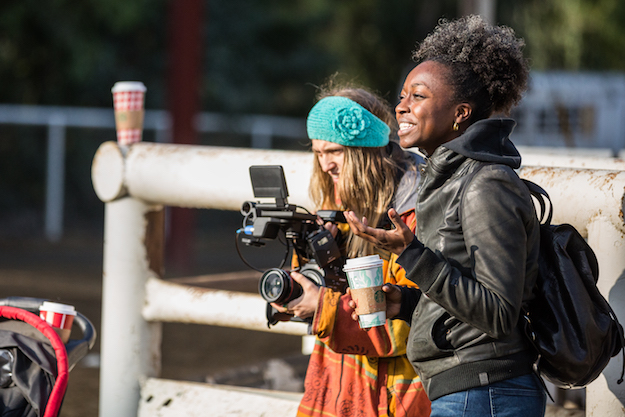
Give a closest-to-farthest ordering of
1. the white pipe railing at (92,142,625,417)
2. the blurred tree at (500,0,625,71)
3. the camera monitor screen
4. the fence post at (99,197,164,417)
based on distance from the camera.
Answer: the camera monitor screen, the white pipe railing at (92,142,625,417), the fence post at (99,197,164,417), the blurred tree at (500,0,625,71)

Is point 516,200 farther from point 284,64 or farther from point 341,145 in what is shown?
point 284,64

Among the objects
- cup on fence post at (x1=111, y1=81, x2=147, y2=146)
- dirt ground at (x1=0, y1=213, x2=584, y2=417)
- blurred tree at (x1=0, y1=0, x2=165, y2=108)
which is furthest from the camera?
blurred tree at (x1=0, y1=0, x2=165, y2=108)

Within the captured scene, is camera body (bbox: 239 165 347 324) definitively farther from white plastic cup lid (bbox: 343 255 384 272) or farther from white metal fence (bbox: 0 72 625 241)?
white metal fence (bbox: 0 72 625 241)

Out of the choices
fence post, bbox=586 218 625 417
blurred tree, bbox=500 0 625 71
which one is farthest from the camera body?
blurred tree, bbox=500 0 625 71

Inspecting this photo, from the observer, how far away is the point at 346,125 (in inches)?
95.6

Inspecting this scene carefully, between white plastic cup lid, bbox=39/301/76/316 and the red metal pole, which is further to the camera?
the red metal pole

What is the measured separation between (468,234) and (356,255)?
2.06ft

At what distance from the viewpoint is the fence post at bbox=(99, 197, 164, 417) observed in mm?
3016

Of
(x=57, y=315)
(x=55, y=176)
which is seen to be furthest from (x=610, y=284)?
(x=55, y=176)

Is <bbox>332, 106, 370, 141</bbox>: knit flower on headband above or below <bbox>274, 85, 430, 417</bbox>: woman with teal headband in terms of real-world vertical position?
above

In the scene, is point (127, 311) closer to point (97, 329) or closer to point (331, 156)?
point (331, 156)

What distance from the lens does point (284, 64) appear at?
53.5 feet

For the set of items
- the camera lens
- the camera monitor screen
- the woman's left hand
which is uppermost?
the camera monitor screen

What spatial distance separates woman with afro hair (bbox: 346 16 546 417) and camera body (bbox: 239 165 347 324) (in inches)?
10.3
